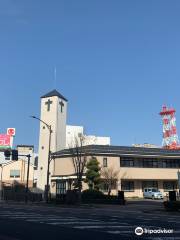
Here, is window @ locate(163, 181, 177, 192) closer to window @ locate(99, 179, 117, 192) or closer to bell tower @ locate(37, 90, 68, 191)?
window @ locate(99, 179, 117, 192)

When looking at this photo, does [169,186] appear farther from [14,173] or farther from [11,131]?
[11,131]

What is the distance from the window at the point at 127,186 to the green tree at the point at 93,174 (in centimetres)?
680

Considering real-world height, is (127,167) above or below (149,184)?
above

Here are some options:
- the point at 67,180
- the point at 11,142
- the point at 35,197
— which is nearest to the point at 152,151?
the point at 67,180

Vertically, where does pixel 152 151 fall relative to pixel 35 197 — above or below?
above

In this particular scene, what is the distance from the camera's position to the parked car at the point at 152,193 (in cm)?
5475

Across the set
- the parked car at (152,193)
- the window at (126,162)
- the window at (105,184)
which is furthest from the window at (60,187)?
the parked car at (152,193)

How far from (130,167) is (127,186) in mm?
2973

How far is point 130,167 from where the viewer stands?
58.9 m

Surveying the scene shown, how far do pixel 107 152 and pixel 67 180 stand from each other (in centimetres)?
736

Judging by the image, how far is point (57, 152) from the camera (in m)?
60.6

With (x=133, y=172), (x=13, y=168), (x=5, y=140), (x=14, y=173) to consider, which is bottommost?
(x=133, y=172)

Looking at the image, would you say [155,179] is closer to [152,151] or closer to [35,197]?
[152,151]

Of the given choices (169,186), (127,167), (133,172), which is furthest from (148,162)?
(169,186)
